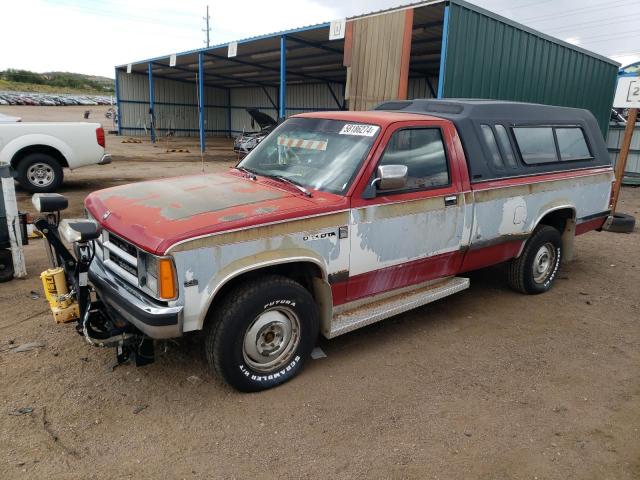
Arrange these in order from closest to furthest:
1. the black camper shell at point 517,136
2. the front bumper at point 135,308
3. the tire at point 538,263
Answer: the front bumper at point 135,308
the black camper shell at point 517,136
the tire at point 538,263

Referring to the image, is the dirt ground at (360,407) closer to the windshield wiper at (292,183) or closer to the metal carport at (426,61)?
the windshield wiper at (292,183)

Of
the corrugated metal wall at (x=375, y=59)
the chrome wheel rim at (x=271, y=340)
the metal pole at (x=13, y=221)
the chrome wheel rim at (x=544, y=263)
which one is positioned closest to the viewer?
the chrome wheel rim at (x=271, y=340)

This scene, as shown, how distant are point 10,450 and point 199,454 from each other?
1066mm

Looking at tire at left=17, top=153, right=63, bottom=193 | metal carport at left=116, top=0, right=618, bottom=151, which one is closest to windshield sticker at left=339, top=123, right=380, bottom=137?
metal carport at left=116, top=0, right=618, bottom=151

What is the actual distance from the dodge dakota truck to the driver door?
12 millimetres

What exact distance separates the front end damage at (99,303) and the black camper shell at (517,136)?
295cm

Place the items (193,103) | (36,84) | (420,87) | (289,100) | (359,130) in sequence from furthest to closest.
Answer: (36,84), (193,103), (289,100), (420,87), (359,130)

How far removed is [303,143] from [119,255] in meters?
1.79

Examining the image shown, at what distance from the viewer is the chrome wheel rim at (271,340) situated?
327 centimetres

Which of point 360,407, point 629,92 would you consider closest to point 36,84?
point 629,92

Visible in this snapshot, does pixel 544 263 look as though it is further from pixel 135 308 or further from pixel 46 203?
pixel 46 203

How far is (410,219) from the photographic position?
3893 millimetres

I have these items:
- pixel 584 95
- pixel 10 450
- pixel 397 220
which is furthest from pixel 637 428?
pixel 584 95

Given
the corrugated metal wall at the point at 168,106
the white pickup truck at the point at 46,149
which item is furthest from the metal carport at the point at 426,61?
the white pickup truck at the point at 46,149
